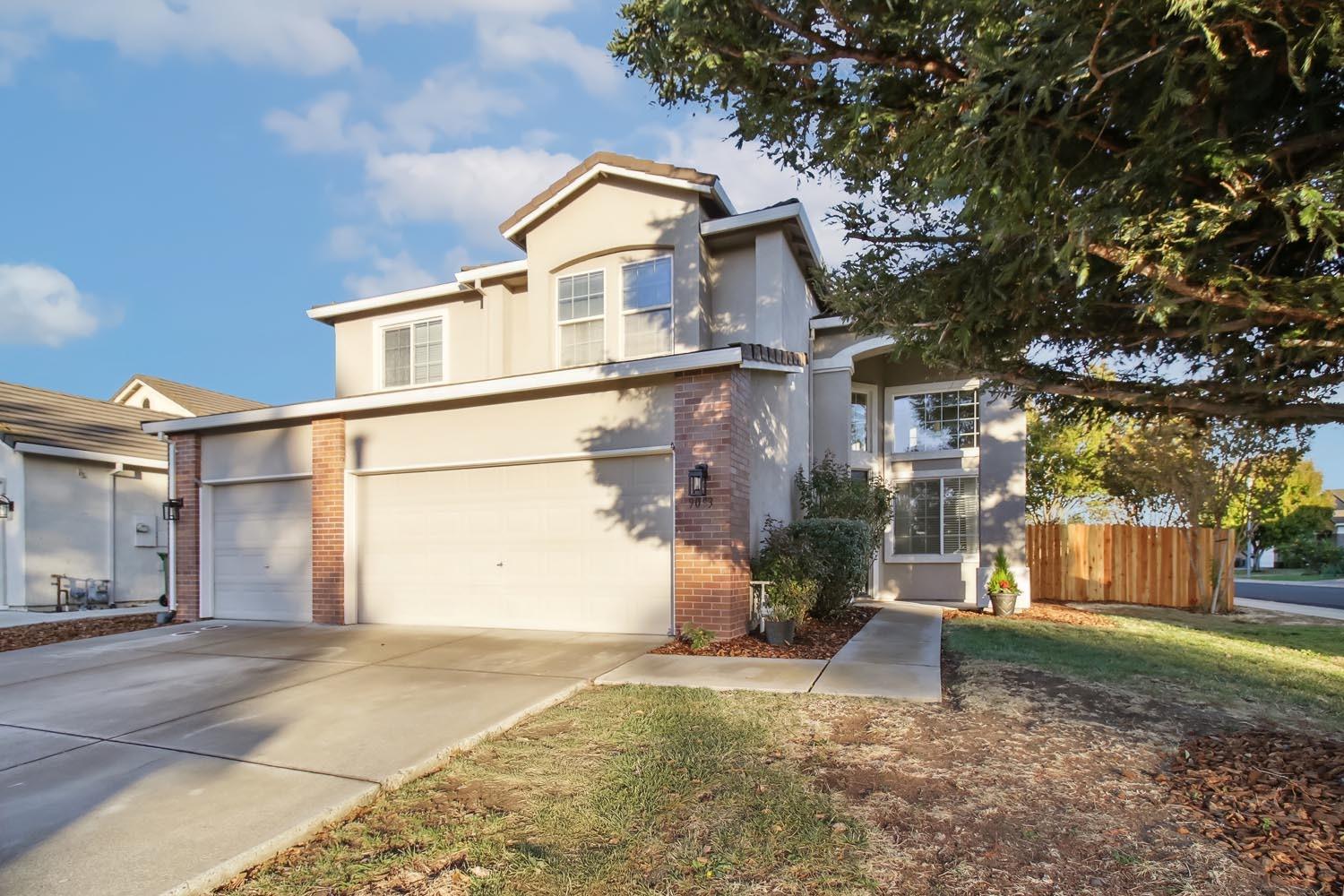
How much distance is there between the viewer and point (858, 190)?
5449mm

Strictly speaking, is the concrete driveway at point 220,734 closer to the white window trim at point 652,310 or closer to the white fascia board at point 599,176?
the white window trim at point 652,310

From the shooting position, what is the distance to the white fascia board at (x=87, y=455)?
543 inches

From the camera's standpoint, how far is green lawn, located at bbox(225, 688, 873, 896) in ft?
9.94

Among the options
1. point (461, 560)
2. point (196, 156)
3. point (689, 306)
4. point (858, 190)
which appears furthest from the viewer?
point (196, 156)

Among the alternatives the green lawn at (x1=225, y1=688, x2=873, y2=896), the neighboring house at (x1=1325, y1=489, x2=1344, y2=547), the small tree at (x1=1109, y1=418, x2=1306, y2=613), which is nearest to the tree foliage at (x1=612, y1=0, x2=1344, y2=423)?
the green lawn at (x1=225, y1=688, x2=873, y2=896)

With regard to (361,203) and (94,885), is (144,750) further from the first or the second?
(361,203)

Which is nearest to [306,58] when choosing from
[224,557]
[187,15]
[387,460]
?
[187,15]

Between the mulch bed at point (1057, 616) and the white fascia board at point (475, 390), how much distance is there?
21.2 ft

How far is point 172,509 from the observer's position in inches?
463

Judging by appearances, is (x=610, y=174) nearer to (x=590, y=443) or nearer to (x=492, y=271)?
(x=492, y=271)

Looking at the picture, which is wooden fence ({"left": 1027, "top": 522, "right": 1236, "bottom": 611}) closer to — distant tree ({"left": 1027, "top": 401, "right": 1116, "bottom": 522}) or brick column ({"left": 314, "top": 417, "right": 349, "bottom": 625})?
distant tree ({"left": 1027, "top": 401, "right": 1116, "bottom": 522})

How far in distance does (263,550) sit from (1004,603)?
12.6m

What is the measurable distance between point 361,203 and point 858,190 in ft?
67.2

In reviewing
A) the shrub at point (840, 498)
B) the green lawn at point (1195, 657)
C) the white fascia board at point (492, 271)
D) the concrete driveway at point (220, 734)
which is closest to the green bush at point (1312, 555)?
the green lawn at point (1195, 657)
